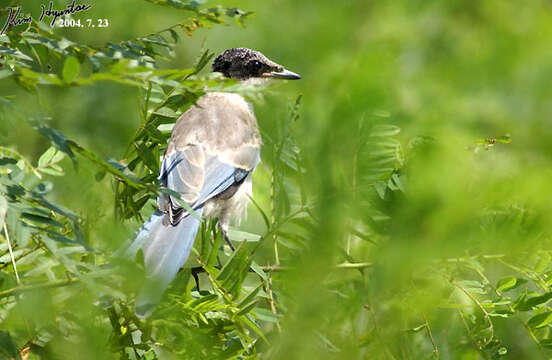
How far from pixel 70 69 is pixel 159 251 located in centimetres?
25

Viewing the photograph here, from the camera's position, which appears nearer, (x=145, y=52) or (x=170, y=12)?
(x=145, y=52)

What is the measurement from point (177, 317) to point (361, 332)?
27cm

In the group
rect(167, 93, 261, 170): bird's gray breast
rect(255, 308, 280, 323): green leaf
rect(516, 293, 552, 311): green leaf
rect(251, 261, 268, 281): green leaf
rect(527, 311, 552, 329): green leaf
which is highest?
rect(251, 261, 268, 281): green leaf

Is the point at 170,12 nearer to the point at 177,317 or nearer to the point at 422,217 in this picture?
the point at 177,317

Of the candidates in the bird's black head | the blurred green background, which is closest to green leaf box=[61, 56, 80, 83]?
the blurred green background

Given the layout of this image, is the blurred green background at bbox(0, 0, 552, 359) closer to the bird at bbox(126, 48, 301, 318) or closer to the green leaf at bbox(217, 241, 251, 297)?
the green leaf at bbox(217, 241, 251, 297)

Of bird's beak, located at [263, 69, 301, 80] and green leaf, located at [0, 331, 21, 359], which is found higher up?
green leaf, located at [0, 331, 21, 359]

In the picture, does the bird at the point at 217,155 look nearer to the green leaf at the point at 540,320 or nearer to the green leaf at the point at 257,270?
the green leaf at the point at 257,270

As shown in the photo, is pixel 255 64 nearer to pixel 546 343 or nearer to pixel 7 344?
pixel 546 343

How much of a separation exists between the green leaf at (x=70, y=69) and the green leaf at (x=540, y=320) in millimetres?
881

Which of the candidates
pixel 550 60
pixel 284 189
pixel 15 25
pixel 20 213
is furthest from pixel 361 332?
pixel 550 60

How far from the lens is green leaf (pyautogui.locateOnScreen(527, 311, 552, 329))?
4.06 feet

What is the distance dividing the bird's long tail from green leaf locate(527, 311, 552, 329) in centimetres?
62

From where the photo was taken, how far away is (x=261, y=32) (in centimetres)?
286
